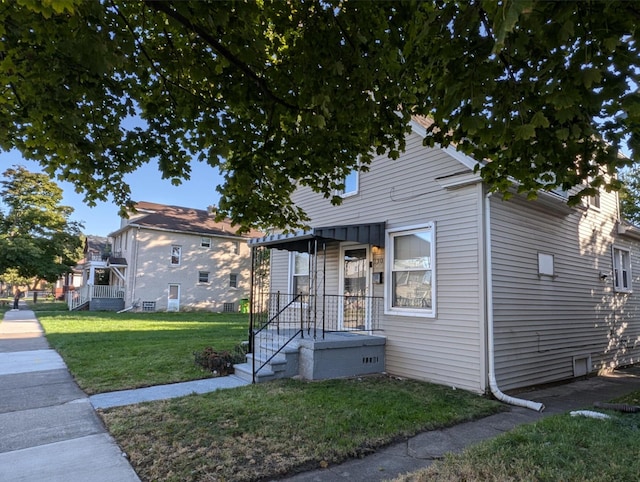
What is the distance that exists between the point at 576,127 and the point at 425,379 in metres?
5.12

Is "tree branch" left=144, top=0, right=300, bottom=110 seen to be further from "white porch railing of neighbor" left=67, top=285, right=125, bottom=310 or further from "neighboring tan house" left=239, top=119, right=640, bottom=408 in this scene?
"white porch railing of neighbor" left=67, top=285, right=125, bottom=310

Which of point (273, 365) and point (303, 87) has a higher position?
point (303, 87)

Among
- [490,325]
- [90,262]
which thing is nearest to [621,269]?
[490,325]

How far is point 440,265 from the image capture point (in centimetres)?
734

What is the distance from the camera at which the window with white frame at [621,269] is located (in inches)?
419

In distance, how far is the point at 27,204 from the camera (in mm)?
28094

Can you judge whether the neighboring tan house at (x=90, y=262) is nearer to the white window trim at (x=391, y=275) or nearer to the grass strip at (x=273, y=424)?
the white window trim at (x=391, y=275)

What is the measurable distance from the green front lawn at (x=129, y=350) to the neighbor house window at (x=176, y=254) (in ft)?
31.9

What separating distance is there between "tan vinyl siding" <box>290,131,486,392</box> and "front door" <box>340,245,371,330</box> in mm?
484

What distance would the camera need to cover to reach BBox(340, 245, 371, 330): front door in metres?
8.73

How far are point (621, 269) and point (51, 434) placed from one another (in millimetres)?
12880

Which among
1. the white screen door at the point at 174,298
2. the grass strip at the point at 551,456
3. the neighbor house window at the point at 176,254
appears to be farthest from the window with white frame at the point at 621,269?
the neighbor house window at the point at 176,254

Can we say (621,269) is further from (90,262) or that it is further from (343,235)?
(90,262)

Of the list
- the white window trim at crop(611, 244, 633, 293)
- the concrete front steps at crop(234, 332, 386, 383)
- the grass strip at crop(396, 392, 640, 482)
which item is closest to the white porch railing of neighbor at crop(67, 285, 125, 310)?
the concrete front steps at crop(234, 332, 386, 383)
